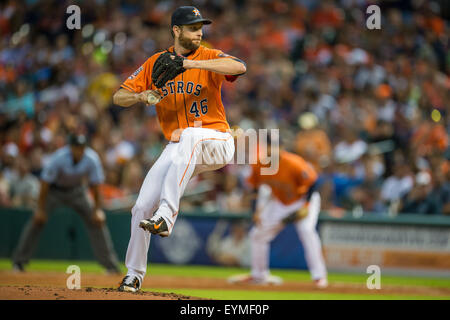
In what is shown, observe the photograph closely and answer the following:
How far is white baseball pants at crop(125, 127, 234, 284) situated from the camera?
631 centimetres

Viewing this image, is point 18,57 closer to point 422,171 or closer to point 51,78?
point 51,78

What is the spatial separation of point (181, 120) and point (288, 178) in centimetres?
477

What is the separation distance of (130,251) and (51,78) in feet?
39.1

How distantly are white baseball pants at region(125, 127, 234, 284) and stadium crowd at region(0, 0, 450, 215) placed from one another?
7.38 meters

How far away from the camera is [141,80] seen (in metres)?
6.72

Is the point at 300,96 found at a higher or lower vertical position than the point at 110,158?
higher

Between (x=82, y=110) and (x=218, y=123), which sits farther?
(x=82, y=110)

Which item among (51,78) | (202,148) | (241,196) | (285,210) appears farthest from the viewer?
(51,78)


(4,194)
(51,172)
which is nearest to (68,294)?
(51,172)

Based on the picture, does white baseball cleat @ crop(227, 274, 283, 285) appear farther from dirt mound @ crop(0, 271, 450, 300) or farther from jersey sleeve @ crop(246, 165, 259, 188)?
jersey sleeve @ crop(246, 165, 259, 188)

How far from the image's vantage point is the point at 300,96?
1617 centimetres

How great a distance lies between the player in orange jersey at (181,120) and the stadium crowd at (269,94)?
7251mm

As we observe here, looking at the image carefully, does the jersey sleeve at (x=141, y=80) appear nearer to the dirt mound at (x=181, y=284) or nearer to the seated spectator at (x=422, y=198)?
the dirt mound at (x=181, y=284)

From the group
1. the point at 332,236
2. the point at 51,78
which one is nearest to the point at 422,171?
the point at 332,236
